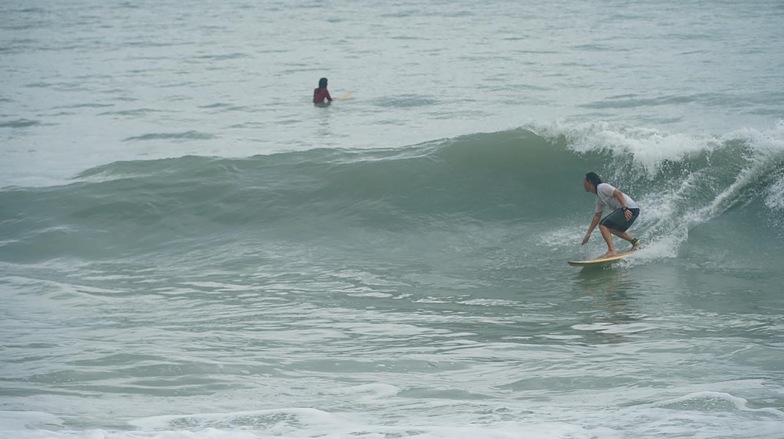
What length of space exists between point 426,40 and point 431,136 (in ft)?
55.7

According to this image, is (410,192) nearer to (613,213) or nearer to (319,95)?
(613,213)

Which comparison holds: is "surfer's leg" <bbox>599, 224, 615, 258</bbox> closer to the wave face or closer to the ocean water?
the ocean water

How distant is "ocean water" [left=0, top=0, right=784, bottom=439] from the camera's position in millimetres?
7250

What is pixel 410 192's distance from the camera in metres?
16.0

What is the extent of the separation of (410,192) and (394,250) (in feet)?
8.30

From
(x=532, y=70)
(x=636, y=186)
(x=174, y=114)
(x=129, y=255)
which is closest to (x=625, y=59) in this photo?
(x=532, y=70)

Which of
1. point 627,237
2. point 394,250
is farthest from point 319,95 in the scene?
point 627,237

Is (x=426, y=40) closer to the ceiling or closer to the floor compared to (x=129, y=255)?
closer to the ceiling

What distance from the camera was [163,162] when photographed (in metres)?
18.0

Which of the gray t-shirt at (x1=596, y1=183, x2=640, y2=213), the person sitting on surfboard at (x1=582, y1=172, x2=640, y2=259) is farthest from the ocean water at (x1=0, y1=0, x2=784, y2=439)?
the gray t-shirt at (x1=596, y1=183, x2=640, y2=213)

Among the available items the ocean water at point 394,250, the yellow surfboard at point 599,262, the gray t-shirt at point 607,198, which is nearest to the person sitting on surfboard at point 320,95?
the ocean water at point 394,250

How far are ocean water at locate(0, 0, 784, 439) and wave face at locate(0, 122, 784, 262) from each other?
54 millimetres

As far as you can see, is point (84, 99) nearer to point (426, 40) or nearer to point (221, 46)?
point (221, 46)

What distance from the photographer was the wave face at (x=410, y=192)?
1420cm
